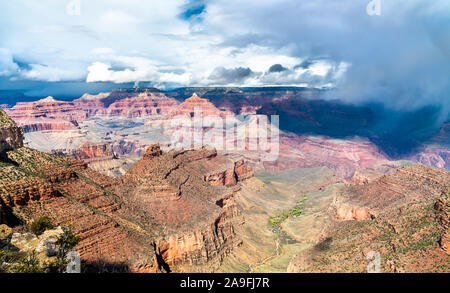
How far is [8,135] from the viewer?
5097 cm

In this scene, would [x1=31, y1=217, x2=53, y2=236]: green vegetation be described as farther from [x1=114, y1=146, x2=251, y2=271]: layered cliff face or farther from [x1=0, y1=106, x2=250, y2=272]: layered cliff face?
[x1=114, y1=146, x2=251, y2=271]: layered cliff face

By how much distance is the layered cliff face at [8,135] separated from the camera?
50.0m

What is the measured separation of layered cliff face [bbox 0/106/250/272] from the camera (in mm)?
41094

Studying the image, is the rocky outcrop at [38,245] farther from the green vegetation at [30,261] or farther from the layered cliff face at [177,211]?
the layered cliff face at [177,211]

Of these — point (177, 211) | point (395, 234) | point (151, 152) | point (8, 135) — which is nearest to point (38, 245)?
point (8, 135)

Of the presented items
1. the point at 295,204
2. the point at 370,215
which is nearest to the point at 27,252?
the point at 370,215

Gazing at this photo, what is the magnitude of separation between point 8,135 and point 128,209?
23.3m

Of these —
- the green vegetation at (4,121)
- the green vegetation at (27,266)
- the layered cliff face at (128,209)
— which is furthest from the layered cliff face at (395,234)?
the green vegetation at (4,121)

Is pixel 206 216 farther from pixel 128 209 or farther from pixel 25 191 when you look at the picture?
pixel 25 191

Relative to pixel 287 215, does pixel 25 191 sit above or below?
above

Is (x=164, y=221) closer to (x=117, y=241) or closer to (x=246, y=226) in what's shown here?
(x=117, y=241)

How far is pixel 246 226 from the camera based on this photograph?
275 feet
